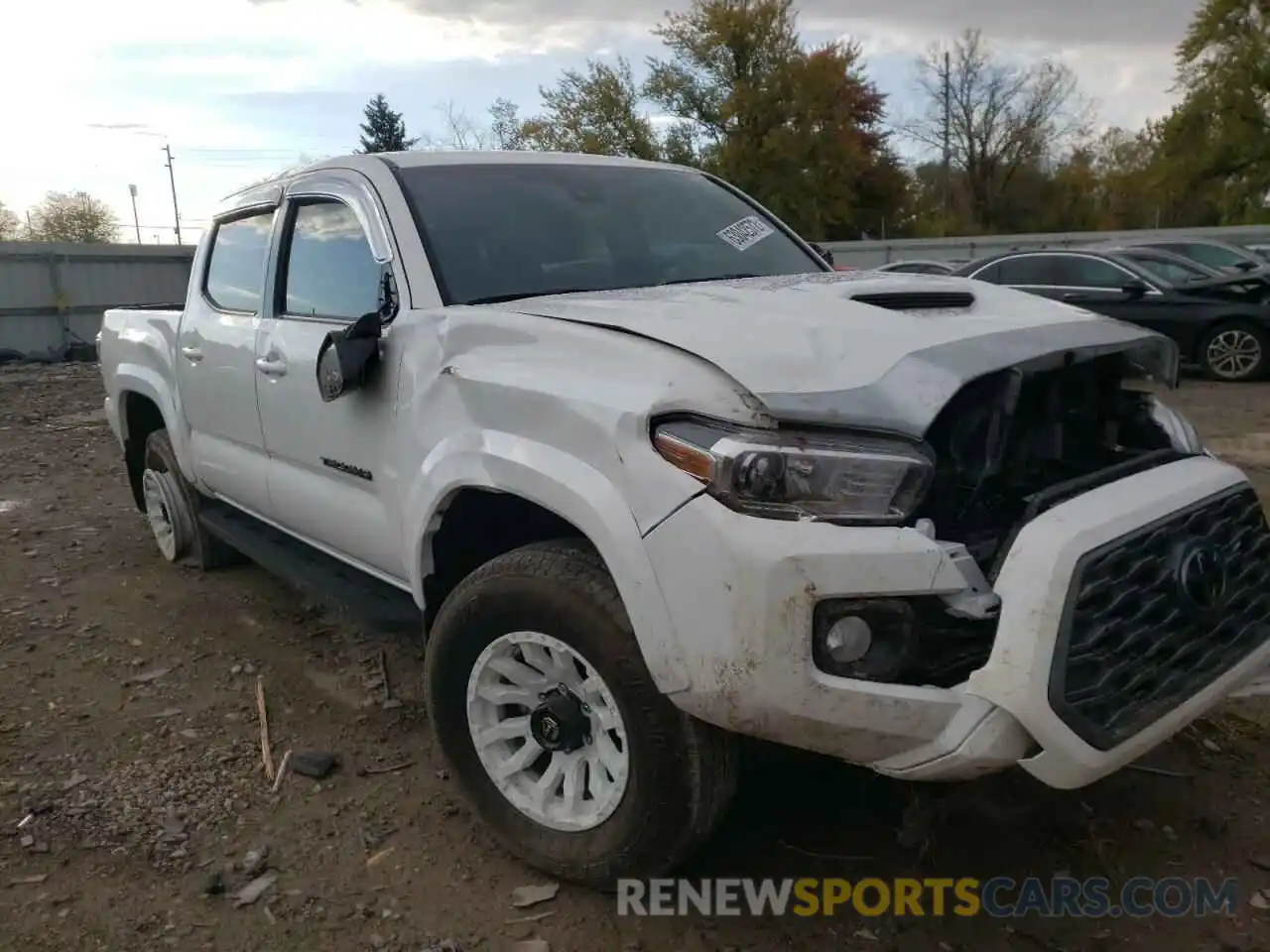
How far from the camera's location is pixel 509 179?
348cm

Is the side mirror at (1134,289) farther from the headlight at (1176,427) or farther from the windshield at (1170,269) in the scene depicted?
the headlight at (1176,427)

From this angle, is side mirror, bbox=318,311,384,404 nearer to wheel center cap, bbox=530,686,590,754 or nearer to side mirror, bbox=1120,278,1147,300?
wheel center cap, bbox=530,686,590,754

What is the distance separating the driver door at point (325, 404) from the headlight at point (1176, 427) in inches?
82.7

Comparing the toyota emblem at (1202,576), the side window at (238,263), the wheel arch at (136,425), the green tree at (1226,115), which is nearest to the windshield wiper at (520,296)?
the side window at (238,263)

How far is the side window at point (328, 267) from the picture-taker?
335 centimetres

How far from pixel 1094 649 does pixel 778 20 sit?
41279 millimetres

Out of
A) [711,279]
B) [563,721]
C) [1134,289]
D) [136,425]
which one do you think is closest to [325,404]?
[711,279]

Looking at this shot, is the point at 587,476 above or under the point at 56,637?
above

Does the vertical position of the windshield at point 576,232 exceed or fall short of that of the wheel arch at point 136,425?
it exceeds it

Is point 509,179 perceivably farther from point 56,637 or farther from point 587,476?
point 56,637

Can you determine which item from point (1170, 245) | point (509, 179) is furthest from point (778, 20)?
Result: point (509, 179)

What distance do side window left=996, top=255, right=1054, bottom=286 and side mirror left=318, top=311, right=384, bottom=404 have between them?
10.3m

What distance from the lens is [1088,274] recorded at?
1151 centimetres

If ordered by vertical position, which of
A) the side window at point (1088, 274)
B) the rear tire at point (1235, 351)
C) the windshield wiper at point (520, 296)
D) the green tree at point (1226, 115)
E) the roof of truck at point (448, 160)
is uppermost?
the green tree at point (1226, 115)
